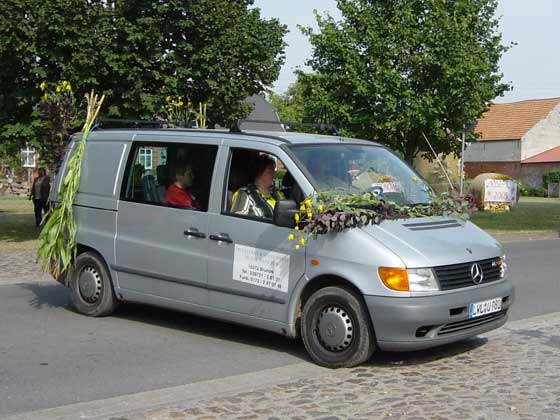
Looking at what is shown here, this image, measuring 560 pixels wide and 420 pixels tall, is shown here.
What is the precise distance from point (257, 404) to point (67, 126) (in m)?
5.55

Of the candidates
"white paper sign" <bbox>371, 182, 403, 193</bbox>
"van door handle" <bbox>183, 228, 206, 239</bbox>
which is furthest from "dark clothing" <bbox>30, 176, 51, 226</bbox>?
"white paper sign" <bbox>371, 182, 403, 193</bbox>

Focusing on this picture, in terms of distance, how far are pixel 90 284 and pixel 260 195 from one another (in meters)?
2.49

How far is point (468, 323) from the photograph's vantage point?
7082 millimetres

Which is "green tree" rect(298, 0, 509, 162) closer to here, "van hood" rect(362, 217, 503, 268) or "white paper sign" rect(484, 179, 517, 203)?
"white paper sign" rect(484, 179, 517, 203)

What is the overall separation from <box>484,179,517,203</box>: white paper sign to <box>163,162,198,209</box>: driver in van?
29.8 m

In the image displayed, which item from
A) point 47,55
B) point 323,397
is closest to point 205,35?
point 47,55

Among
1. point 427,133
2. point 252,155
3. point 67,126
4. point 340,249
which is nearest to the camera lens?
point 340,249

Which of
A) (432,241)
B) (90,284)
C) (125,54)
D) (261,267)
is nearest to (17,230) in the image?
(125,54)

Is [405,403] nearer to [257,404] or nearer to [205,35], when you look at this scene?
[257,404]

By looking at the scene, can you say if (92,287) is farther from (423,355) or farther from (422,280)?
(422,280)

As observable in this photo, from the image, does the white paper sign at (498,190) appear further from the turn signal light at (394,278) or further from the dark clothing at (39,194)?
the turn signal light at (394,278)

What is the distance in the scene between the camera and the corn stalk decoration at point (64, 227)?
30.1 ft

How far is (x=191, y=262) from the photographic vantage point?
802cm

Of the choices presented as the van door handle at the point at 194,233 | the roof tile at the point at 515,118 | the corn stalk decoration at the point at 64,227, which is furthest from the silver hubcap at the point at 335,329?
the roof tile at the point at 515,118
